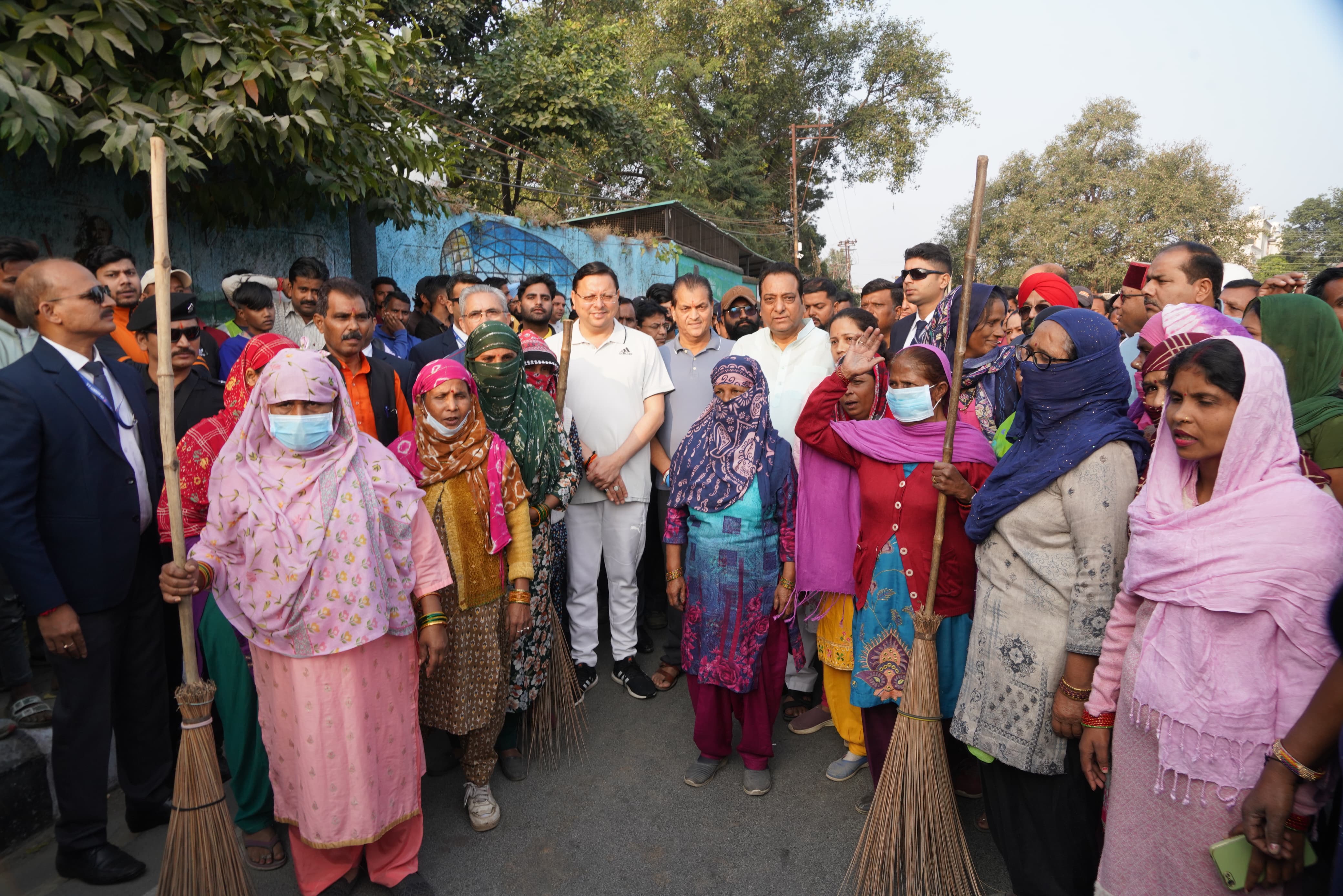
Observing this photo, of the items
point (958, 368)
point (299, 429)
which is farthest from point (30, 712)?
point (958, 368)

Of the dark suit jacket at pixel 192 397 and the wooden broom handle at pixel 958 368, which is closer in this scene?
the wooden broom handle at pixel 958 368

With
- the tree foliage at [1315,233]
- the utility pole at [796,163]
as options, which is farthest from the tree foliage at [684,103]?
the tree foliage at [1315,233]

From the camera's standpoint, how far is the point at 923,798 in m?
2.50

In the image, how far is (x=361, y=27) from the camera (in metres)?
5.00

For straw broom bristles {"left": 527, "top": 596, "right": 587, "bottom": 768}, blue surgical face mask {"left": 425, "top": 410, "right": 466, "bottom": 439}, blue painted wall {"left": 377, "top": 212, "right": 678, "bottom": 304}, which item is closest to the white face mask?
blue surgical face mask {"left": 425, "top": 410, "right": 466, "bottom": 439}

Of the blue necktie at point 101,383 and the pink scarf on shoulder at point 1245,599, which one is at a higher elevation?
the blue necktie at point 101,383

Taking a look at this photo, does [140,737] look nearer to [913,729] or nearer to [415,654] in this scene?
[415,654]

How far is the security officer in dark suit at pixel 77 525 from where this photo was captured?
2.50m

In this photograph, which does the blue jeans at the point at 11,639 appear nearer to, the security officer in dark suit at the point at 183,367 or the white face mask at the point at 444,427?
the security officer in dark suit at the point at 183,367

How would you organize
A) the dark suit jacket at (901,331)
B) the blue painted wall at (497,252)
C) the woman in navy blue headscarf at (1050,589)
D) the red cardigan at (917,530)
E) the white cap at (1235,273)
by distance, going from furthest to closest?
the blue painted wall at (497,252), the white cap at (1235,273), the dark suit jacket at (901,331), the red cardigan at (917,530), the woman in navy blue headscarf at (1050,589)

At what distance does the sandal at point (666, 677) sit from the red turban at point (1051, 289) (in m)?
3.39

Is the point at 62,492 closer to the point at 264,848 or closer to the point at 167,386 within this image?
the point at 167,386

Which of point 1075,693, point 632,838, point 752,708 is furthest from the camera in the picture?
point 752,708

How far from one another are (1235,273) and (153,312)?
250 inches
